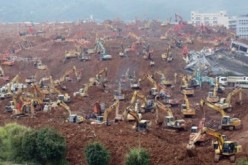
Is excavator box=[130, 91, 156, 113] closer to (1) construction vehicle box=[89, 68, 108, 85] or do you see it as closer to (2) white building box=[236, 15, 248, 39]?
(1) construction vehicle box=[89, 68, 108, 85]

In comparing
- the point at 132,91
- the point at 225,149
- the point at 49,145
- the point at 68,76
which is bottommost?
the point at 132,91

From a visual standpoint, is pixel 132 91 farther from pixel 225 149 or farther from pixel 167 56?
pixel 225 149

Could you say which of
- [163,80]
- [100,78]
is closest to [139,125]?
[163,80]

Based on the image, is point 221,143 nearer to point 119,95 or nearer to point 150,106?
point 150,106

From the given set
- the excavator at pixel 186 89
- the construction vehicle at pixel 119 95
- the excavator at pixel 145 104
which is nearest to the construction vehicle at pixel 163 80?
the excavator at pixel 186 89

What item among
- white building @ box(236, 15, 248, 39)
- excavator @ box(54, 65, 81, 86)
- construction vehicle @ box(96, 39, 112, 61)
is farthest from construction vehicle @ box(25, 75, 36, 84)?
white building @ box(236, 15, 248, 39)

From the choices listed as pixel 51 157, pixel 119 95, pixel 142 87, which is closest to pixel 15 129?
pixel 51 157
